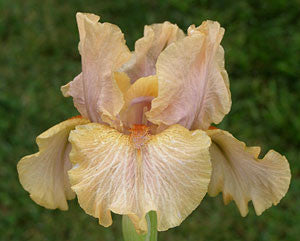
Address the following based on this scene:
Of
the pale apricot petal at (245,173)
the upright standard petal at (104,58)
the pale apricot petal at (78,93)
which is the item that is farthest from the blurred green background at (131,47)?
the upright standard petal at (104,58)

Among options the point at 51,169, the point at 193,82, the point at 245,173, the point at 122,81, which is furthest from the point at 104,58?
the point at 245,173

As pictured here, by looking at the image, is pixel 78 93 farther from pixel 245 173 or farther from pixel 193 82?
pixel 245 173

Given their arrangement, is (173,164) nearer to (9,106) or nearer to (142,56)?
(142,56)

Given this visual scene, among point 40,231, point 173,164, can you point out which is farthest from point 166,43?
point 40,231

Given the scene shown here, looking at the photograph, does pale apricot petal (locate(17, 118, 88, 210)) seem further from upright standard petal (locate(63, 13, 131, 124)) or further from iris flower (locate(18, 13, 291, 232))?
upright standard petal (locate(63, 13, 131, 124))

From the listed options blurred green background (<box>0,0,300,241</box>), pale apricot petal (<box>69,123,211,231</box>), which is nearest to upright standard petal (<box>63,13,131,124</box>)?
pale apricot petal (<box>69,123,211,231</box>)
